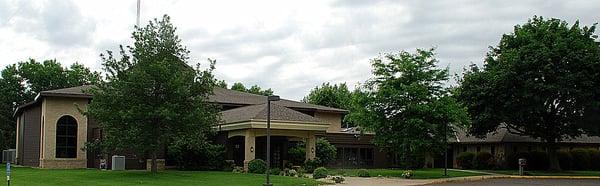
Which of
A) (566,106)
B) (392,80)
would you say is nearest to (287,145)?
(392,80)

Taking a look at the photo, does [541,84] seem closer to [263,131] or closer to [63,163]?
[263,131]

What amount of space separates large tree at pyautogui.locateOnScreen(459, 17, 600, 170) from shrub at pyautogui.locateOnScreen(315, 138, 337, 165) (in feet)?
29.4

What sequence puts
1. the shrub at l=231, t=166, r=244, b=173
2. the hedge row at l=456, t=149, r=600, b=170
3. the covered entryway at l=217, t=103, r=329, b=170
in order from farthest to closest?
the hedge row at l=456, t=149, r=600, b=170 → the covered entryway at l=217, t=103, r=329, b=170 → the shrub at l=231, t=166, r=244, b=173

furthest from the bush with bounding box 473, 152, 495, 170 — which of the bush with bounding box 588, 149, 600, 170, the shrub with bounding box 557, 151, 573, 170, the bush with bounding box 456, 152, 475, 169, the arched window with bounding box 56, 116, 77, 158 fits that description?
the arched window with bounding box 56, 116, 77, 158

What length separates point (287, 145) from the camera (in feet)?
142

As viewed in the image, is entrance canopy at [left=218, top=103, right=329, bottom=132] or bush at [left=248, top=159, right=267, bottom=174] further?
entrance canopy at [left=218, top=103, right=329, bottom=132]

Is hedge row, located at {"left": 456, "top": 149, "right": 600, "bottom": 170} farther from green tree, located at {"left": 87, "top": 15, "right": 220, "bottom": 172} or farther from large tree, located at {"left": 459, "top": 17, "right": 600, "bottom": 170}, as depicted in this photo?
green tree, located at {"left": 87, "top": 15, "right": 220, "bottom": 172}

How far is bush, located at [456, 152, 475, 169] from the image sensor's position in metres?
51.7

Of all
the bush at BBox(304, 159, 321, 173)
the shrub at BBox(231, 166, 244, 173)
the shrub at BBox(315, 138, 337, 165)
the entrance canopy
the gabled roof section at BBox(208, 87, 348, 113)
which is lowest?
the shrub at BBox(231, 166, 244, 173)

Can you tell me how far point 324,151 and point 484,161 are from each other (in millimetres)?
14003

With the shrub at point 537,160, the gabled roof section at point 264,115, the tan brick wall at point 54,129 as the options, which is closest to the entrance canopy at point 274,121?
the gabled roof section at point 264,115

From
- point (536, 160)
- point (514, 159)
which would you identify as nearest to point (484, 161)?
point (514, 159)

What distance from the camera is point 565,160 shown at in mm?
50812

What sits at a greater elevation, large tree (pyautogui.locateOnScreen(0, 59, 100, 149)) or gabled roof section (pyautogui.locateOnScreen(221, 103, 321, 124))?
large tree (pyautogui.locateOnScreen(0, 59, 100, 149))
